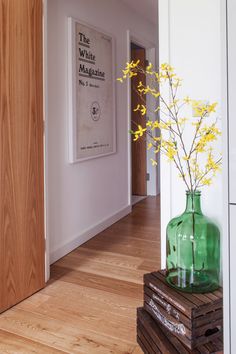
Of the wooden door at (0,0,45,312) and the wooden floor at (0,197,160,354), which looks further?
the wooden door at (0,0,45,312)

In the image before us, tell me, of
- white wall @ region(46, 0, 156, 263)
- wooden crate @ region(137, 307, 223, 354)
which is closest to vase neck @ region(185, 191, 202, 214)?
wooden crate @ region(137, 307, 223, 354)

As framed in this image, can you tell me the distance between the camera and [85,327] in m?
1.96

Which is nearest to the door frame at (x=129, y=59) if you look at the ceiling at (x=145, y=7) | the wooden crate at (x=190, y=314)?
the ceiling at (x=145, y=7)

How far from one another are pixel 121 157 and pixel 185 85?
2.46 m

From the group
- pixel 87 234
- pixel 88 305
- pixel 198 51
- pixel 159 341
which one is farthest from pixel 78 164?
pixel 159 341

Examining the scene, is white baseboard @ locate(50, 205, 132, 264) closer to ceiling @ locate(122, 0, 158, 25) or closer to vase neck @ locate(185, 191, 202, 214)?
vase neck @ locate(185, 191, 202, 214)

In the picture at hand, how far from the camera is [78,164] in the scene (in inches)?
127

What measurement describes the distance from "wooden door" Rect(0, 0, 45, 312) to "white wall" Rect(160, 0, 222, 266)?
873 mm

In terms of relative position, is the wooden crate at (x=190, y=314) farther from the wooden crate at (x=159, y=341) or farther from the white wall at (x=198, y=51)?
the white wall at (x=198, y=51)

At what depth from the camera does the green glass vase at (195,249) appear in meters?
1.56

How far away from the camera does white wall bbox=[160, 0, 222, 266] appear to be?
168 cm

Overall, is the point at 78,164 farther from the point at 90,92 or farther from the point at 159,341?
the point at 159,341

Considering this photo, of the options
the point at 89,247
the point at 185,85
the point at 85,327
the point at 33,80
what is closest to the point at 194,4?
the point at 185,85

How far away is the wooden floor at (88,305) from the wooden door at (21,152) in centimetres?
18
